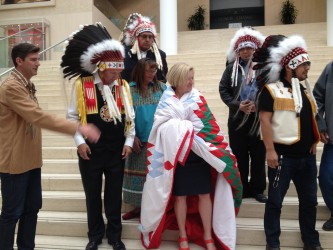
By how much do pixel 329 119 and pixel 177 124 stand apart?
57.3 inches

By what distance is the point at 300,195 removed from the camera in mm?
2934

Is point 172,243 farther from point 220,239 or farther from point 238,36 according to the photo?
point 238,36

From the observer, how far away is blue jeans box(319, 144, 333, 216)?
10.4 feet

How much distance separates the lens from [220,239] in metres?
3.01

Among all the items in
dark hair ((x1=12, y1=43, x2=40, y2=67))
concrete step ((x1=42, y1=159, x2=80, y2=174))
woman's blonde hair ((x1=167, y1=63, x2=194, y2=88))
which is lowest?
concrete step ((x1=42, y1=159, x2=80, y2=174))

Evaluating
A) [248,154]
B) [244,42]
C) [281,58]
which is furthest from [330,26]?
[281,58]

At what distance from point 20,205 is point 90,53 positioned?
4.52 feet

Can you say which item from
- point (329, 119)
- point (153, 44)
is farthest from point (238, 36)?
point (329, 119)

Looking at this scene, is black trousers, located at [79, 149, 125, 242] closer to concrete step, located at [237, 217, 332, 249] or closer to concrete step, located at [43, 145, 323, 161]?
concrete step, located at [237, 217, 332, 249]

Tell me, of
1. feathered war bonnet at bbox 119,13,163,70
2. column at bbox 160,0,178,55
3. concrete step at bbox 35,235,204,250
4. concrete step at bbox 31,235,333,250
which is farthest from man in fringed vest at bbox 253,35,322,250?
column at bbox 160,0,178,55

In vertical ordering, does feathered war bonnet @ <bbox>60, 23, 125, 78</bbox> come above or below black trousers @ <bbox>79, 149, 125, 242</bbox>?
above

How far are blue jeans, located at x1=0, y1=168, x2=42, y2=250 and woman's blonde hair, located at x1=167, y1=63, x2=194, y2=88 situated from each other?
54.7 inches

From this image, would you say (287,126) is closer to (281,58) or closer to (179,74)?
(281,58)

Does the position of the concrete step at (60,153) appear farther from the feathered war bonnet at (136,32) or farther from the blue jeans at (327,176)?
the blue jeans at (327,176)
